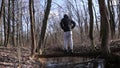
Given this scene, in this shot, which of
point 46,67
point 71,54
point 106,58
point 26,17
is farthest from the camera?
point 26,17

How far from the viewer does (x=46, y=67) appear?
39.1 feet

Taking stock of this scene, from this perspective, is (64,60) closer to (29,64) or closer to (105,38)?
(29,64)

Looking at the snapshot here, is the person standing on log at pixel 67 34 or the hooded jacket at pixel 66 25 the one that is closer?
the person standing on log at pixel 67 34

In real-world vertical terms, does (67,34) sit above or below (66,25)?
below

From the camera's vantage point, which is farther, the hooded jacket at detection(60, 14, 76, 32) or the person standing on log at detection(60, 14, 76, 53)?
the hooded jacket at detection(60, 14, 76, 32)

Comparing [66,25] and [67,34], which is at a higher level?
[66,25]

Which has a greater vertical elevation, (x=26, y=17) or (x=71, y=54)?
(x=26, y=17)

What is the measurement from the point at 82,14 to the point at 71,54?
116 ft

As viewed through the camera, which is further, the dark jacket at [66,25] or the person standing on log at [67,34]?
the dark jacket at [66,25]

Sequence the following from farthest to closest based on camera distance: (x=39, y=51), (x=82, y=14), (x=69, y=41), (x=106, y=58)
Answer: (x=82, y=14) → (x=39, y=51) → (x=69, y=41) → (x=106, y=58)

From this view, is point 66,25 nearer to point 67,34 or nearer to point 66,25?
point 66,25

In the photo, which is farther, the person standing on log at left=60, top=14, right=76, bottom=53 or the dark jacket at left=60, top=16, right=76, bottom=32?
the dark jacket at left=60, top=16, right=76, bottom=32

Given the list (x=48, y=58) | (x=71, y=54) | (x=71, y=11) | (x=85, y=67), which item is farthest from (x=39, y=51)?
(x=71, y=11)

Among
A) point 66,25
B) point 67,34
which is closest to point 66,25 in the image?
point 66,25
